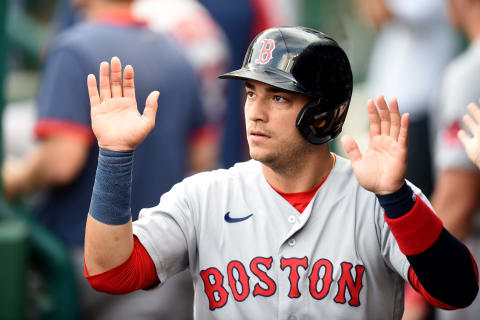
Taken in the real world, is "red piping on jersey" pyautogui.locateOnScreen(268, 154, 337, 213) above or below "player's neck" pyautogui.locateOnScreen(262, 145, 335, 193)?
below

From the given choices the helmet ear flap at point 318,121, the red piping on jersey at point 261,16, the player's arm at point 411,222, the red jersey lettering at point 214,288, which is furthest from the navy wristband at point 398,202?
the red piping on jersey at point 261,16

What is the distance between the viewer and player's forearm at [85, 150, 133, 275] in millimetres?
3113

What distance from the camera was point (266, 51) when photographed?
11.1 ft

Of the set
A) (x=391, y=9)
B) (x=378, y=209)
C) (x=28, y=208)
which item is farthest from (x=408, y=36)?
(x=378, y=209)

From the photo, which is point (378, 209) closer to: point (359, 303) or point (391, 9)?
point (359, 303)

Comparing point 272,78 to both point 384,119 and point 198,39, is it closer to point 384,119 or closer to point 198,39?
point 384,119

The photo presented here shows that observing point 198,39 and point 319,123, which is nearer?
point 319,123

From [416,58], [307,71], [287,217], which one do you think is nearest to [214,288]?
[287,217]

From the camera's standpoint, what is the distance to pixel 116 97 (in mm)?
3246

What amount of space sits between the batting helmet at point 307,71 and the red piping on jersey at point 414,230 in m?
0.47

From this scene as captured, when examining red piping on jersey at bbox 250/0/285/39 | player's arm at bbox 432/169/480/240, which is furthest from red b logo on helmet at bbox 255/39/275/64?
red piping on jersey at bbox 250/0/285/39

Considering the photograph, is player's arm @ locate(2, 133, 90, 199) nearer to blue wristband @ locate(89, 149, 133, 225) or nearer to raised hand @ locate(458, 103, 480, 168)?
blue wristband @ locate(89, 149, 133, 225)

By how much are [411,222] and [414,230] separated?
0.03 meters

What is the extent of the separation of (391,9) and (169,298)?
256 cm
